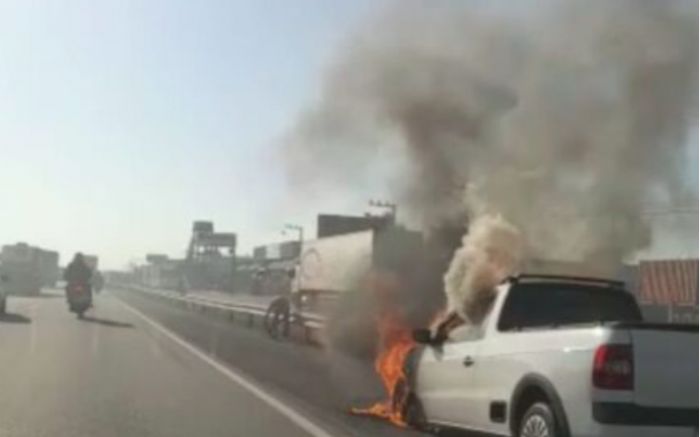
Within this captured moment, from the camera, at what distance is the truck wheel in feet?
25.4

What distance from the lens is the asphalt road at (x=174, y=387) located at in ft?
37.5

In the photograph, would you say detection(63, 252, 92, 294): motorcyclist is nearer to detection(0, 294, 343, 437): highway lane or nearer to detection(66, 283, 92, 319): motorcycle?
detection(66, 283, 92, 319): motorcycle

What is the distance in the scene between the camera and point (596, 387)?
7324mm

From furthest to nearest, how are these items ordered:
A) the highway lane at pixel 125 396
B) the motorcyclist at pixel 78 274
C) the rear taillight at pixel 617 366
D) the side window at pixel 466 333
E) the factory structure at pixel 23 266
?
the factory structure at pixel 23 266 < the motorcyclist at pixel 78 274 < the highway lane at pixel 125 396 < the side window at pixel 466 333 < the rear taillight at pixel 617 366

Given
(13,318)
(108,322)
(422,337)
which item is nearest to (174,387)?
(422,337)

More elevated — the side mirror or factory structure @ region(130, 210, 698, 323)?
factory structure @ region(130, 210, 698, 323)

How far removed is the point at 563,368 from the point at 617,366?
1.58 ft

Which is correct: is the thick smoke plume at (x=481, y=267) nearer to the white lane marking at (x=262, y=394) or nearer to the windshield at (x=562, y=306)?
the windshield at (x=562, y=306)

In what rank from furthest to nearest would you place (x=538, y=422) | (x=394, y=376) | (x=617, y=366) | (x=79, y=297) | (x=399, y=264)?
(x=79, y=297) → (x=399, y=264) → (x=394, y=376) → (x=538, y=422) → (x=617, y=366)

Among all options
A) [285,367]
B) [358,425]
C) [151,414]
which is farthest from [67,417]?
[285,367]

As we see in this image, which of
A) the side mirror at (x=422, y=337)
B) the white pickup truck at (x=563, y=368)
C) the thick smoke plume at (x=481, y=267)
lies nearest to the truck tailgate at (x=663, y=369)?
the white pickup truck at (x=563, y=368)

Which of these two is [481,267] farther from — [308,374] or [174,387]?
[308,374]

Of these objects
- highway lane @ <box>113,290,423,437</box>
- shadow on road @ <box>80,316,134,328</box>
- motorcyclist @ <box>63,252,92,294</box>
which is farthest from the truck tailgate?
motorcyclist @ <box>63,252,92,294</box>

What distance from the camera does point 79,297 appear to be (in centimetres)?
3922
